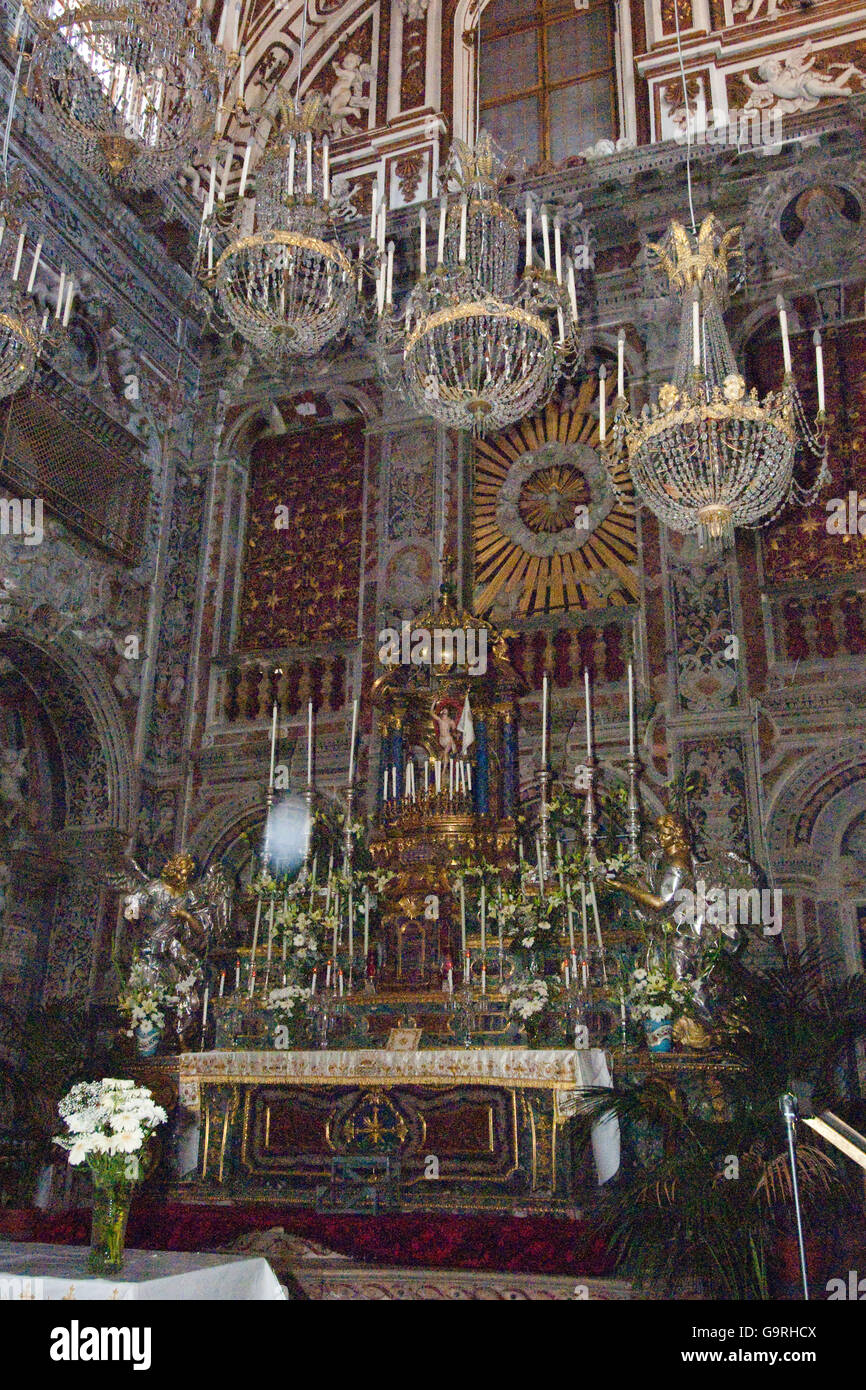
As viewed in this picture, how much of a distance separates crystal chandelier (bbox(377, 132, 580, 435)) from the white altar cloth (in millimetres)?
5198

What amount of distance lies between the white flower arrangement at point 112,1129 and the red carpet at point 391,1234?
214cm

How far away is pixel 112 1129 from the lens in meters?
4.58

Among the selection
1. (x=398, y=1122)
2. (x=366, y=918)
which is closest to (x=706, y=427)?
(x=366, y=918)

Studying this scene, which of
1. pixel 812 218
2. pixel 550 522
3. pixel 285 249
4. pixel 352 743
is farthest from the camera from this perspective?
pixel 550 522

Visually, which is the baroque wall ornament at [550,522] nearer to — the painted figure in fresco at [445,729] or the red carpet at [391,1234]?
the painted figure in fresco at [445,729]

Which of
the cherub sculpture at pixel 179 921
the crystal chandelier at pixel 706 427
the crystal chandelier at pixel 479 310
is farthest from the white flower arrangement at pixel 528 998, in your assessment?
the crystal chandelier at pixel 479 310

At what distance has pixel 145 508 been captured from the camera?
11680 millimetres

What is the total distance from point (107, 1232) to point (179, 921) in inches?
195

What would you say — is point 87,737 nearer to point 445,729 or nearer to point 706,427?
point 445,729

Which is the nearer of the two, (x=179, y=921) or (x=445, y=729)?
(x=179, y=921)

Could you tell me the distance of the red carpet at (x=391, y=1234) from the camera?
595cm

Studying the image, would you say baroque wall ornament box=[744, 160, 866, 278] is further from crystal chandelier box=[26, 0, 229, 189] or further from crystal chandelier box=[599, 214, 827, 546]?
crystal chandelier box=[26, 0, 229, 189]

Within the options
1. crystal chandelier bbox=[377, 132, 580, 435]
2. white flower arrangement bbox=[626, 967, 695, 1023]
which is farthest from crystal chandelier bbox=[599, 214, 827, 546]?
white flower arrangement bbox=[626, 967, 695, 1023]
